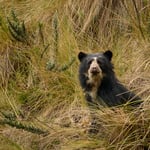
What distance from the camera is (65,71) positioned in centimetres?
657

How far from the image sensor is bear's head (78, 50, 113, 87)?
5344mm

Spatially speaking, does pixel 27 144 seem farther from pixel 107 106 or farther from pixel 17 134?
pixel 107 106

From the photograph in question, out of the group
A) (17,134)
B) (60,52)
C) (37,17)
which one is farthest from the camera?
(37,17)

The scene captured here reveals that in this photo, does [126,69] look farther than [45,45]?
No

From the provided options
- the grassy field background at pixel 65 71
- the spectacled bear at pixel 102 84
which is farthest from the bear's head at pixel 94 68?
the grassy field background at pixel 65 71

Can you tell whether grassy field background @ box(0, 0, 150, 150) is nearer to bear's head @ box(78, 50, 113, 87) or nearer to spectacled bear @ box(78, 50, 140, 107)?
spectacled bear @ box(78, 50, 140, 107)

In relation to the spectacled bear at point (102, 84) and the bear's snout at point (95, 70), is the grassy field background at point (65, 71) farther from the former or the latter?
the bear's snout at point (95, 70)

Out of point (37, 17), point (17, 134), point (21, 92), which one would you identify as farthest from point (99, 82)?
point (37, 17)

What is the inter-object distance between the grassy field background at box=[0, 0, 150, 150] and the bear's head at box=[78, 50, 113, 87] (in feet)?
0.83

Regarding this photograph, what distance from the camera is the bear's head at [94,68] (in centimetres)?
534

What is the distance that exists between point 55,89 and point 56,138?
1.35 m

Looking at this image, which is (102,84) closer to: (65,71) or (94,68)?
(94,68)

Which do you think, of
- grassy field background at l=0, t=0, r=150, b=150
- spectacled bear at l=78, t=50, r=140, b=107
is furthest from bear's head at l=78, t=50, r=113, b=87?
grassy field background at l=0, t=0, r=150, b=150

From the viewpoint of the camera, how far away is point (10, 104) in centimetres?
619
